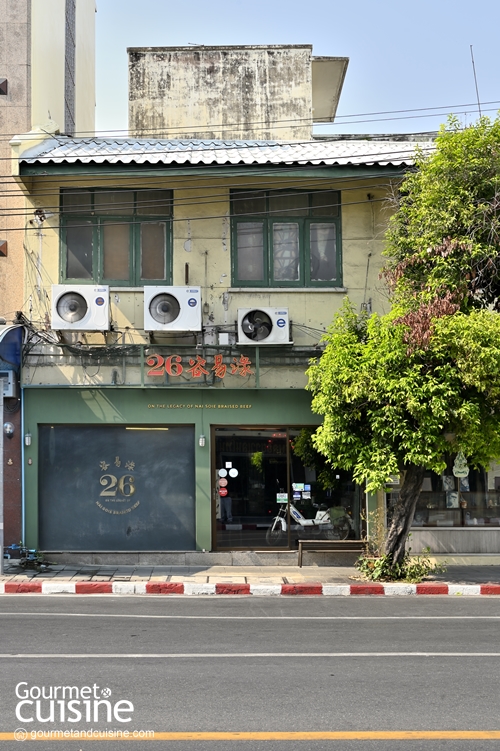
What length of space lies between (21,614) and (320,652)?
15.0ft

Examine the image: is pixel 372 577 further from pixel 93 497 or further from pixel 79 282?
pixel 79 282

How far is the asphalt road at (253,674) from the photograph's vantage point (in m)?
6.18

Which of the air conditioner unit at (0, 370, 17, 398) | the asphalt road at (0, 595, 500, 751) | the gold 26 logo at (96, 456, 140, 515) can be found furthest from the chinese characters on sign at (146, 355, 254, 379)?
the asphalt road at (0, 595, 500, 751)

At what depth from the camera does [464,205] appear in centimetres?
1380

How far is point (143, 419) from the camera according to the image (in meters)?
16.3

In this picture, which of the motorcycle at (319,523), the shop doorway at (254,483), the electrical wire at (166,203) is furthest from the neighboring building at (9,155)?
the motorcycle at (319,523)

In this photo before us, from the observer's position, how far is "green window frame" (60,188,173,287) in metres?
16.6

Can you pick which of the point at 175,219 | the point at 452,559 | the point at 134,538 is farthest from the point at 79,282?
the point at 452,559

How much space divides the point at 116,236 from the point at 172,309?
2144mm

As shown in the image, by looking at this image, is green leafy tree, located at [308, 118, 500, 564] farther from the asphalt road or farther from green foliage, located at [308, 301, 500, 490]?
the asphalt road

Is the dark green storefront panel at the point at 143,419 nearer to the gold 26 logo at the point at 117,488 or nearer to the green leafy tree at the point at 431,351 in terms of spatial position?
the gold 26 logo at the point at 117,488

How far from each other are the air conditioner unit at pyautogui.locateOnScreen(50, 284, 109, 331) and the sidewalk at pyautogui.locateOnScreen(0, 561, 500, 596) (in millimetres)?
4755

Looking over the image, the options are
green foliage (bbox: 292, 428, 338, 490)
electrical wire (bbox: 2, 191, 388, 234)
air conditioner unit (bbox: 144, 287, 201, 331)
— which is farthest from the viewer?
electrical wire (bbox: 2, 191, 388, 234)

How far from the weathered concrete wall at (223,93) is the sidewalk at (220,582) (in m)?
12.4
